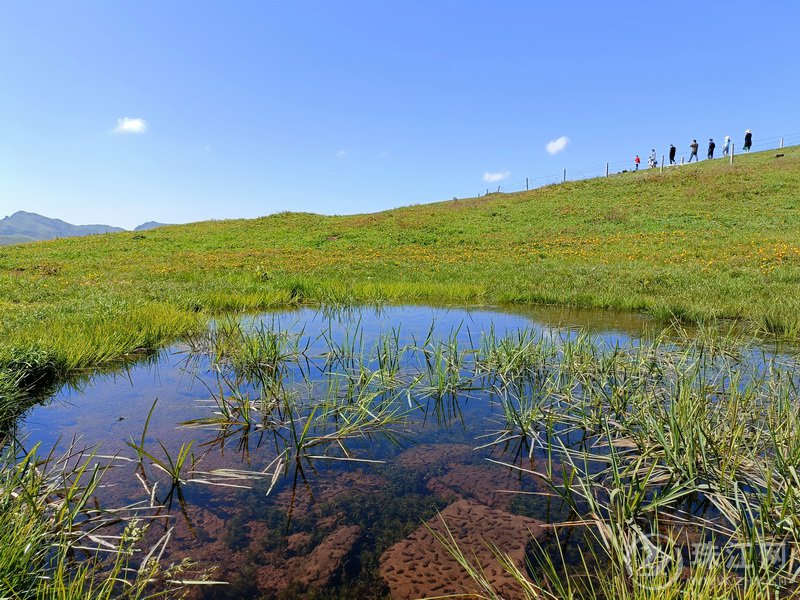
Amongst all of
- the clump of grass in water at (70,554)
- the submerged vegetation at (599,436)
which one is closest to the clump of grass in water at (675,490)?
the submerged vegetation at (599,436)

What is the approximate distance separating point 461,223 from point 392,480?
3407 cm

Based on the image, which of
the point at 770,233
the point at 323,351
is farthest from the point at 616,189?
the point at 323,351

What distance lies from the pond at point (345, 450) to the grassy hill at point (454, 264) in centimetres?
229

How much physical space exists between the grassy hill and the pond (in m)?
2.29

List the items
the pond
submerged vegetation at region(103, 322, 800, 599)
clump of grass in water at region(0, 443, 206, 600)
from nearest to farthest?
clump of grass in water at region(0, 443, 206, 600) → submerged vegetation at region(103, 322, 800, 599) → the pond

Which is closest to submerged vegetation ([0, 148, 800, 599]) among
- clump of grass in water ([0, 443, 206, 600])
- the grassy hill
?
clump of grass in water ([0, 443, 206, 600])

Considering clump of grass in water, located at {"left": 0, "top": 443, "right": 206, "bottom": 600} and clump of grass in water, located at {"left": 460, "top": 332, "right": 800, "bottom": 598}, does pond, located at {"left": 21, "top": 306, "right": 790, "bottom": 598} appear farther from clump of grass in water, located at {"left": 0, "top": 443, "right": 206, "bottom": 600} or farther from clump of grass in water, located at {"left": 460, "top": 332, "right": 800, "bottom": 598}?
clump of grass in water, located at {"left": 0, "top": 443, "right": 206, "bottom": 600}

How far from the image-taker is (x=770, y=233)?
2334 centimetres

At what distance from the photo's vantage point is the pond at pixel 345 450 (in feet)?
9.87

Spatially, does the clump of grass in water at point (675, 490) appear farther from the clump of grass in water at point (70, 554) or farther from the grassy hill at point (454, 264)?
the grassy hill at point (454, 264)

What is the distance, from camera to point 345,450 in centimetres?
437

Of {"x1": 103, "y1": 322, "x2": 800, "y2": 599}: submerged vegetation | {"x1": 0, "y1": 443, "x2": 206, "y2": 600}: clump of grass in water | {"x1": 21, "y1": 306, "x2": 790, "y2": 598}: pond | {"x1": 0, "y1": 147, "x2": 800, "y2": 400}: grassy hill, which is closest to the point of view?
{"x1": 0, "y1": 443, "x2": 206, "y2": 600}: clump of grass in water

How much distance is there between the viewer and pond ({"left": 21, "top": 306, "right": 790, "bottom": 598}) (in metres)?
3.01

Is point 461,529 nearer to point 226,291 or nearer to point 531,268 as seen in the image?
point 226,291
